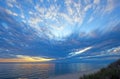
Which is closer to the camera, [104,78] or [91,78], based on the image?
[104,78]

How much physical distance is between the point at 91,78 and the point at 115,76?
1329 millimetres

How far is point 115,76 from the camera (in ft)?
33.6

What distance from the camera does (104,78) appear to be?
9945 mm

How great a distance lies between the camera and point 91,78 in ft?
35.4

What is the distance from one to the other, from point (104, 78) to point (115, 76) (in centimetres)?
72

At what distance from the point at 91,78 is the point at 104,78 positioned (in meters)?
1.02
